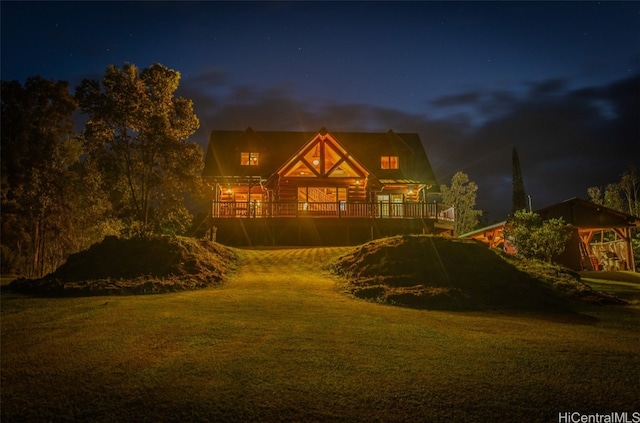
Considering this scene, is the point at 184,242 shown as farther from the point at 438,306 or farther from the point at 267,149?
the point at 267,149

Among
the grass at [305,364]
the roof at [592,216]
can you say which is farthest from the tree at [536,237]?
the roof at [592,216]

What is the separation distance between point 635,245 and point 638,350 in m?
32.3

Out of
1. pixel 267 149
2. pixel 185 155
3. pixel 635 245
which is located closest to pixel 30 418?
pixel 185 155

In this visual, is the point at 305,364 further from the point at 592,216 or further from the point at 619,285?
the point at 592,216

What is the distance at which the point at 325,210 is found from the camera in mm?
28750

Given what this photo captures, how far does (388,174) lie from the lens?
35.7 m

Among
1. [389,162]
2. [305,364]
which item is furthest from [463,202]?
[305,364]

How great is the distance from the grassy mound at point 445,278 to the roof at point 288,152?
17.3 meters

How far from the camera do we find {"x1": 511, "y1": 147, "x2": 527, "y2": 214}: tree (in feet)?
223

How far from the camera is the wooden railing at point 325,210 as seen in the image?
2831cm

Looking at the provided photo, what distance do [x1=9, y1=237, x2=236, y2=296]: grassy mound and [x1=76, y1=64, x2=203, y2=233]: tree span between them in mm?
2288

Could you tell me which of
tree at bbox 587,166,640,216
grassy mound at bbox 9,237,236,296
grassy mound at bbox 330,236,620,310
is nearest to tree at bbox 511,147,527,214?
tree at bbox 587,166,640,216

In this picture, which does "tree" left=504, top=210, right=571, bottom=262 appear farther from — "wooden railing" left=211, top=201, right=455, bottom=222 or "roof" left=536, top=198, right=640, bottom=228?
"roof" left=536, top=198, right=640, bottom=228

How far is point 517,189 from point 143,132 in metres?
64.7
